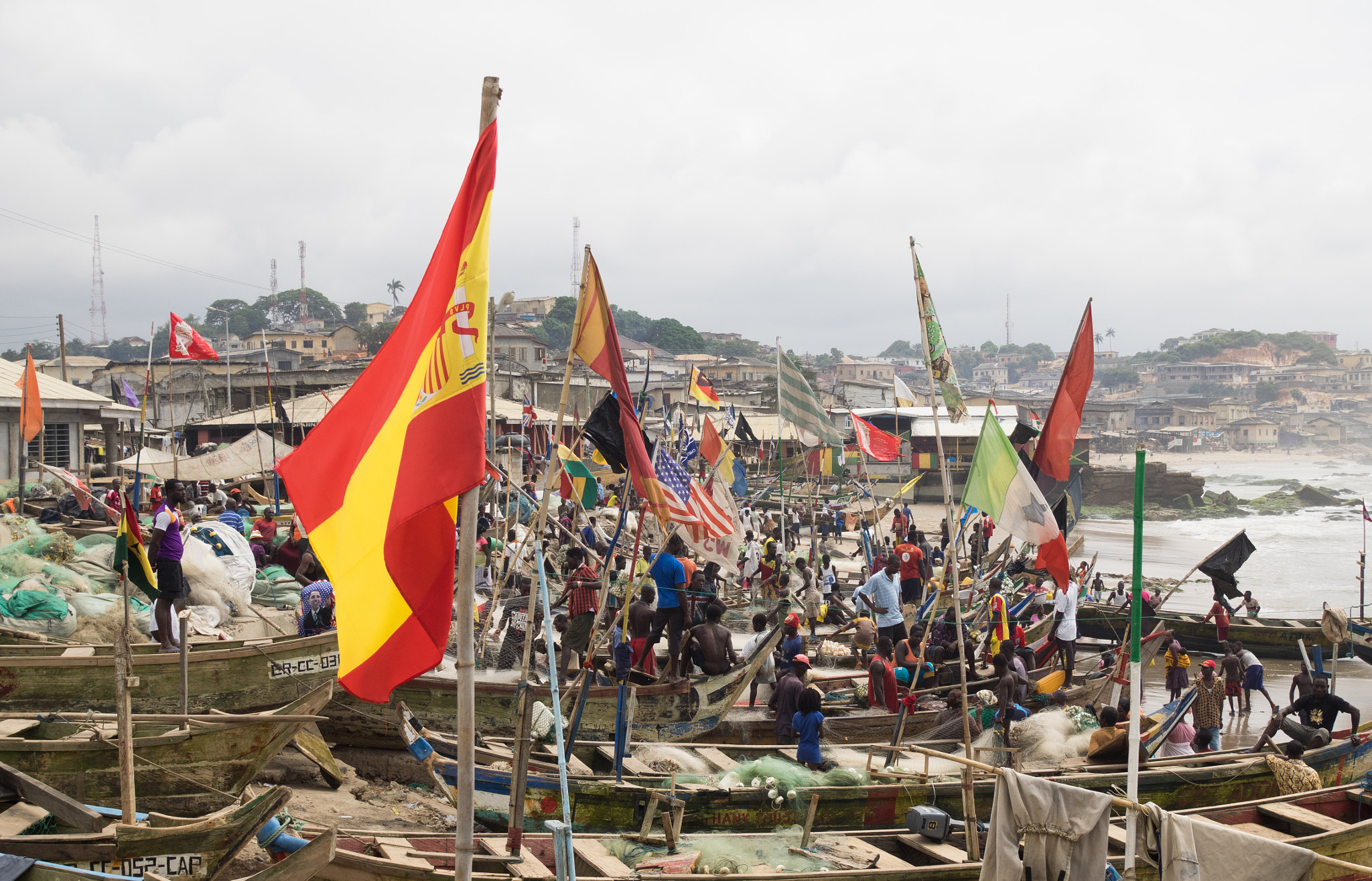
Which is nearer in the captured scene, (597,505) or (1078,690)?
(1078,690)

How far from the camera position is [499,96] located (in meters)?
4.57

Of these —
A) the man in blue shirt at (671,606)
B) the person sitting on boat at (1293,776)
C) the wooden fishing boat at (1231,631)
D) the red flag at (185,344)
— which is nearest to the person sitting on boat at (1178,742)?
the person sitting on boat at (1293,776)

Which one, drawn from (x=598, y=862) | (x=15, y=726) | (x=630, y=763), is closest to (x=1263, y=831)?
(x=630, y=763)

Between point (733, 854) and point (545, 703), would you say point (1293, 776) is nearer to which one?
point (733, 854)

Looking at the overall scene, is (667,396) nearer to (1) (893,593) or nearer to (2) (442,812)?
(1) (893,593)

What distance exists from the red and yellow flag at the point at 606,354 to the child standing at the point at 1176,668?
1038 cm

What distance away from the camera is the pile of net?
758cm

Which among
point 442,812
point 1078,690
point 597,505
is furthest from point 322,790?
point 597,505

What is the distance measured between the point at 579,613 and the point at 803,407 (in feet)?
19.5

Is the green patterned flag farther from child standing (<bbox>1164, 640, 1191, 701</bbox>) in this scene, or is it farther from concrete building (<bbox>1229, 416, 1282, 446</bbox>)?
concrete building (<bbox>1229, 416, 1282, 446</bbox>)

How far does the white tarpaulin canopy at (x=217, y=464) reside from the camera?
24172mm

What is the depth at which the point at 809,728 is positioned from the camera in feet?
31.3

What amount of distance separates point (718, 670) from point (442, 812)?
3.67m

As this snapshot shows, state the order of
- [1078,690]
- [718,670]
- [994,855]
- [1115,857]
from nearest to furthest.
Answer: [994,855], [1115,857], [718,670], [1078,690]
